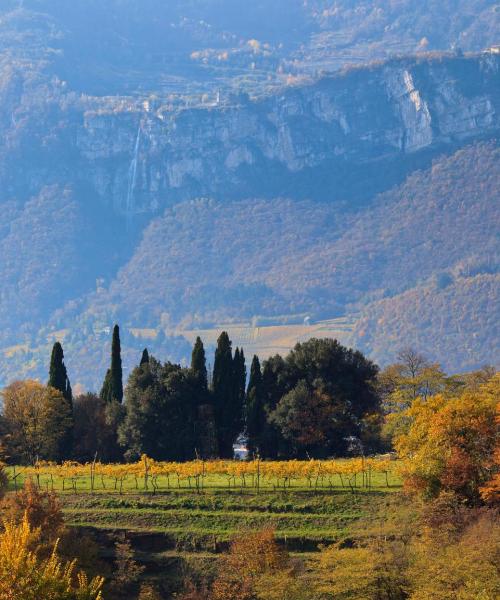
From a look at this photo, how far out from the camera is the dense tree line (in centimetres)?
9694

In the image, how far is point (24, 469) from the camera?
88875 mm

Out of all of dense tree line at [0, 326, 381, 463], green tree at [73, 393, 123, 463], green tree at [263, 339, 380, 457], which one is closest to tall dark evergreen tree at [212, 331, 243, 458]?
dense tree line at [0, 326, 381, 463]

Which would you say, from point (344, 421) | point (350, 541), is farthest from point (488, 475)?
point (344, 421)

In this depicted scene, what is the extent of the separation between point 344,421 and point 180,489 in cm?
2116

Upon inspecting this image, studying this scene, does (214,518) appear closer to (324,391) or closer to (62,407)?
(324,391)

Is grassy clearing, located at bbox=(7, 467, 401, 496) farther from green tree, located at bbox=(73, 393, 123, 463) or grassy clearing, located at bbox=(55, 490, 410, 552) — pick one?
green tree, located at bbox=(73, 393, 123, 463)

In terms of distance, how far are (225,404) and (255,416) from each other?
93.8 inches

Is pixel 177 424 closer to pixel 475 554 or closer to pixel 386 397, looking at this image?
pixel 386 397

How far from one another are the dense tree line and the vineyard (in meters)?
10.4

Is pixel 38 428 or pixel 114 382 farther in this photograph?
pixel 114 382

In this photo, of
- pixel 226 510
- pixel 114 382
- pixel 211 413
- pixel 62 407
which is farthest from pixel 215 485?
pixel 114 382

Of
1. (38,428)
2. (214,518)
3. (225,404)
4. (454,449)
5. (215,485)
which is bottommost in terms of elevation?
(214,518)

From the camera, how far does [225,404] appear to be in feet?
331

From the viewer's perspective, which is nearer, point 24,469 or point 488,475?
point 488,475
